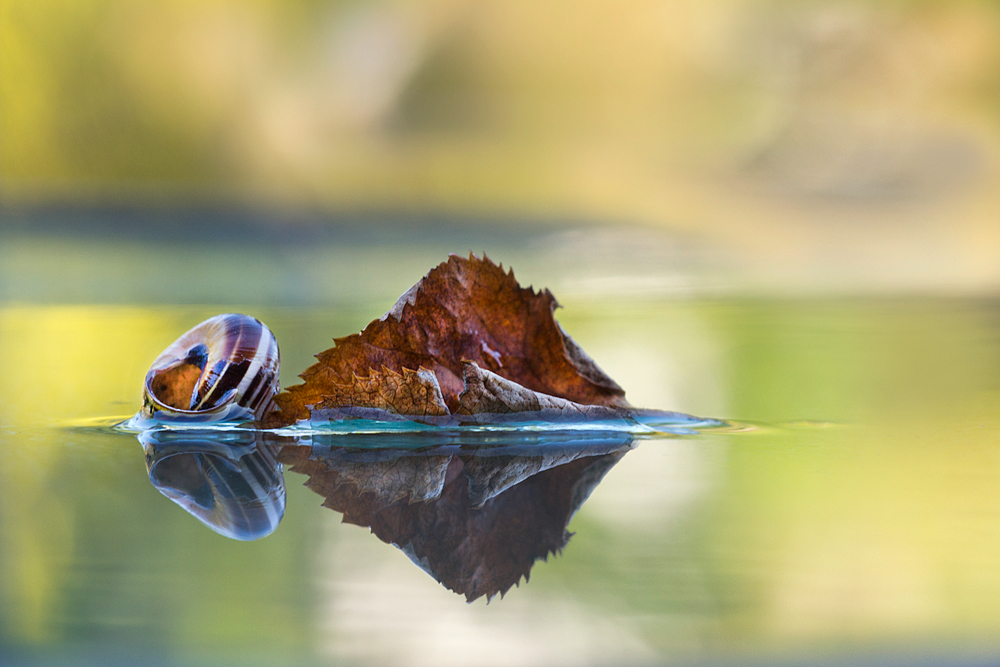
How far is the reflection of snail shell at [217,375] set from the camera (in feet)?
2.92

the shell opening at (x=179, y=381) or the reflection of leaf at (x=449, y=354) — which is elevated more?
the reflection of leaf at (x=449, y=354)

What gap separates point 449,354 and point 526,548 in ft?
1.20

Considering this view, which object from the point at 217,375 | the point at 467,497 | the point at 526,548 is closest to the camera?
the point at 526,548

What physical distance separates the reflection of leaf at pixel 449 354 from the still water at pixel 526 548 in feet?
0.18

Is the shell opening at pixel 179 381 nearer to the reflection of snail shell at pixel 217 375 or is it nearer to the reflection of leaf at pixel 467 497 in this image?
the reflection of snail shell at pixel 217 375

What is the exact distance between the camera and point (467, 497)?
0.68 metres

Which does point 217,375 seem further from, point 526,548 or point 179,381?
point 526,548

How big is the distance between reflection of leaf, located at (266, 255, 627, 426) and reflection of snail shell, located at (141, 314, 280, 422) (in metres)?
0.03

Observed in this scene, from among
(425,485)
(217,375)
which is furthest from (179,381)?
(425,485)

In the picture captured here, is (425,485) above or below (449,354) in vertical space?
below

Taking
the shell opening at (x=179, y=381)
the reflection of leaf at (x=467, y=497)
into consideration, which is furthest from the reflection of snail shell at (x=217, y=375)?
the reflection of leaf at (x=467, y=497)

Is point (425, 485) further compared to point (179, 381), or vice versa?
point (179, 381)

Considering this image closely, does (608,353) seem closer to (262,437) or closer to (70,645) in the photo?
(262,437)

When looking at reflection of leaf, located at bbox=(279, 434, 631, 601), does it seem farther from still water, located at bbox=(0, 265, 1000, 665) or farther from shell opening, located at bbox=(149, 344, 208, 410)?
shell opening, located at bbox=(149, 344, 208, 410)
